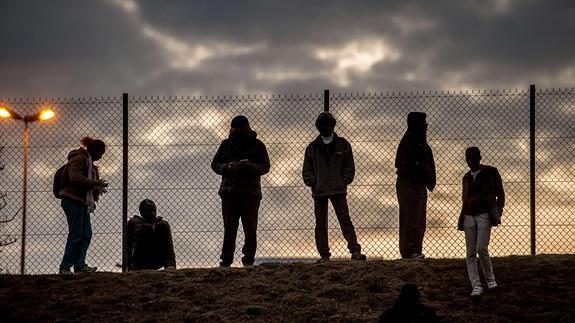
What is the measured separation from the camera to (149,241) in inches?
574

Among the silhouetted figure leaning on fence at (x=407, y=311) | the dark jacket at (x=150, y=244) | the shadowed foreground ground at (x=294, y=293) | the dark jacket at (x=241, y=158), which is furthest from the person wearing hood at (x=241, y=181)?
the silhouetted figure leaning on fence at (x=407, y=311)

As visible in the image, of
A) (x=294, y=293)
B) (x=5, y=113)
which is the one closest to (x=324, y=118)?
(x=294, y=293)

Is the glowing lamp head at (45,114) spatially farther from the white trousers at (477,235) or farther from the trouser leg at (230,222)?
the white trousers at (477,235)

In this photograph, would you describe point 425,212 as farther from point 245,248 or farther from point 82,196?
point 82,196

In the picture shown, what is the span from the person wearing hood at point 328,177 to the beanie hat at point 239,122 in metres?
0.98

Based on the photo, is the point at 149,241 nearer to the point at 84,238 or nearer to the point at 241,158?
the point at 84,238

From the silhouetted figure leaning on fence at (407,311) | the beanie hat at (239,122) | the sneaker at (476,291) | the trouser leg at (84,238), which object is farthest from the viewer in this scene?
the beanie hat at (239,122)

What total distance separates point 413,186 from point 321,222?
1.42 meters

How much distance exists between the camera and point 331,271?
1422 cm

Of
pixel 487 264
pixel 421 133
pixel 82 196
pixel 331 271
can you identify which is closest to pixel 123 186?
pixel 82 196

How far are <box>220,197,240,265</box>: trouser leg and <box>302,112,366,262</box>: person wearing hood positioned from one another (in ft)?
3.58

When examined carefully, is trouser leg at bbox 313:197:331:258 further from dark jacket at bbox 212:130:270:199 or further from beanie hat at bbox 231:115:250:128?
beanie hat at bbox 231:115:250:128

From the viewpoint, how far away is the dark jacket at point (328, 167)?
48.0 feet

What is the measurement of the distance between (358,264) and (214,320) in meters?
2.76
